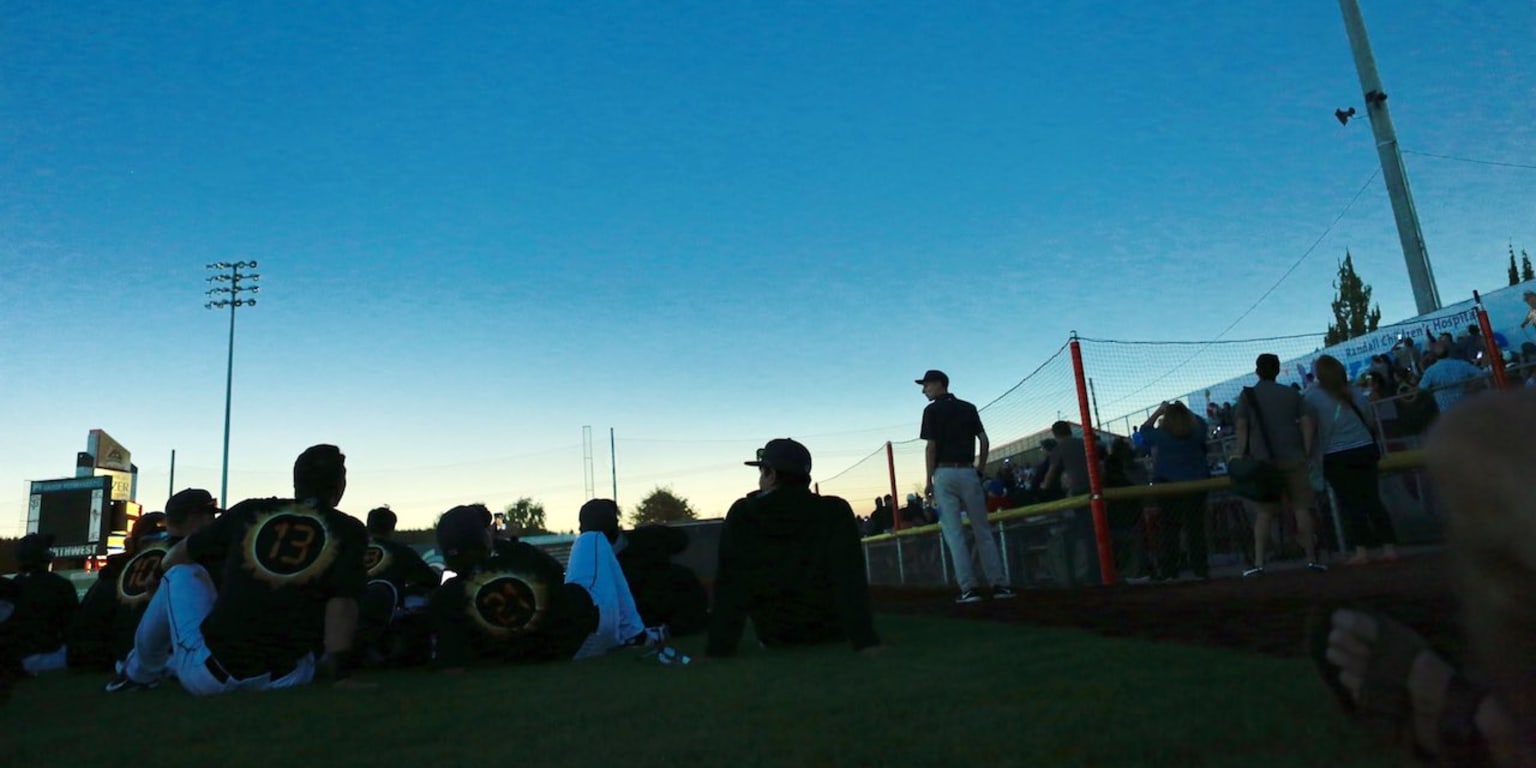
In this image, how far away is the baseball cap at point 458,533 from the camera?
5566mm

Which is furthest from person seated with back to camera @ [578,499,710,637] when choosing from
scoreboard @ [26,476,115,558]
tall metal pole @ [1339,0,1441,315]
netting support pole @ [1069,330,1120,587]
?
scoreboard @ [26,476,115,558]

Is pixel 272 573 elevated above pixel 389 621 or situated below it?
above

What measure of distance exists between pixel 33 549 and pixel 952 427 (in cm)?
676

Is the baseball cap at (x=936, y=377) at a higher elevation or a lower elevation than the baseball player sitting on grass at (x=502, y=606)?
higher

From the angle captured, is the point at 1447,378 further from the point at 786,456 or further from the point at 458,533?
the point at 458,533

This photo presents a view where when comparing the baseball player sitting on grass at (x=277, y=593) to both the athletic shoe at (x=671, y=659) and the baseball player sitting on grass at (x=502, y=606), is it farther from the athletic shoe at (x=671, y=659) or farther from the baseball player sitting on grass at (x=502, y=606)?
the athletic shoe at (x=671, y=659)

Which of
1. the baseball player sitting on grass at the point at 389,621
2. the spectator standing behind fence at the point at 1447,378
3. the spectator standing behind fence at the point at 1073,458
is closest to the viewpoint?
the baseball player sitting on grass at the point at 389,621

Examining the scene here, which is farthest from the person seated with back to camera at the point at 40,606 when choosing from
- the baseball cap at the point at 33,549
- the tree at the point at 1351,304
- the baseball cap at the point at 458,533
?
the tree at the point at 1351,304

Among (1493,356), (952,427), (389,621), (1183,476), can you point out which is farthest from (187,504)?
(1493,356)

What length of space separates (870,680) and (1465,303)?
40.3 feet

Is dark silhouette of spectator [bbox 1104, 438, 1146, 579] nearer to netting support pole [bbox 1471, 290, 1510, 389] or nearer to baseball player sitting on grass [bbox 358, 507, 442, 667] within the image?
netting support pole [bbox 1471, 290, 1510, 389]

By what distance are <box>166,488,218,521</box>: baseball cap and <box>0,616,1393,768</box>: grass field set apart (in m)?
1.14

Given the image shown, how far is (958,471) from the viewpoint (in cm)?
830

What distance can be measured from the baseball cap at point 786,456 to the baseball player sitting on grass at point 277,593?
2092 mm
